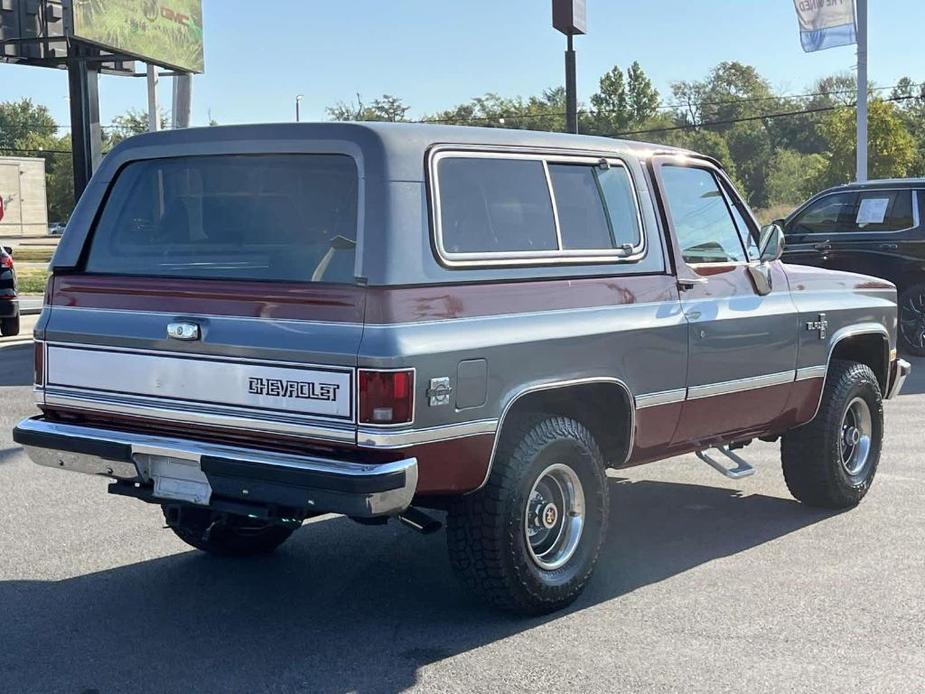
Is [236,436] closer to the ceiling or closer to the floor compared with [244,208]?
closer to the floor

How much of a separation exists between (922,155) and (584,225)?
65.7 metres

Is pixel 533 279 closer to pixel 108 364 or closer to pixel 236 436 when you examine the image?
pixel 236 436

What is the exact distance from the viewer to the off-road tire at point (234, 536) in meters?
5.50

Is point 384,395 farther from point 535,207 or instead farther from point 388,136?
point 535,207

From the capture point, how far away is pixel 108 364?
190 inches

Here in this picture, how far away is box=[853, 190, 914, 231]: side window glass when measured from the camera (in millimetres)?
13484

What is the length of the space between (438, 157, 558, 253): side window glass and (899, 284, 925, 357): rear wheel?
965 cm

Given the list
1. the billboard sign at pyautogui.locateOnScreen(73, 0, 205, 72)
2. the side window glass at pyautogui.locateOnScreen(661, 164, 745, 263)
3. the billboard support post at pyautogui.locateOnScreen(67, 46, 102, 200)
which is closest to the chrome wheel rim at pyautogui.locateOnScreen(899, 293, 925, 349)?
the side window glass at pyautogui.locateOnScreen(661, 164, 745, 263)

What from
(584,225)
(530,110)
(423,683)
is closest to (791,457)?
(584,225)

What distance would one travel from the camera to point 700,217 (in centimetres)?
600

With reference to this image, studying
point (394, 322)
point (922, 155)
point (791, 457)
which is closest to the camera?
point (394, 322)

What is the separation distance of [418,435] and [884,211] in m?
10.7

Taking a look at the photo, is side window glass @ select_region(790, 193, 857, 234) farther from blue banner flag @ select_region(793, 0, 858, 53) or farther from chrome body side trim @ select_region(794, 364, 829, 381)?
blue banner flag @ select_region(793, 0, 858, 53)

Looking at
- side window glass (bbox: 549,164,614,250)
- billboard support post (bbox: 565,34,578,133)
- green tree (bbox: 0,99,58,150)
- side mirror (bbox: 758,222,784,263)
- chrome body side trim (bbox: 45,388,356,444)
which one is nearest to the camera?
chrome body side trim (bbox: 45,388,356,444)
